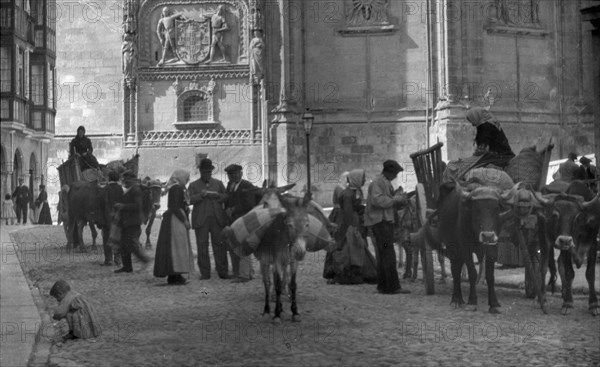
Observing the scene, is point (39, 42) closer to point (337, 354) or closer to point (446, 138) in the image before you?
point (446, 138)

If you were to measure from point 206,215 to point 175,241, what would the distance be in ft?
3.69

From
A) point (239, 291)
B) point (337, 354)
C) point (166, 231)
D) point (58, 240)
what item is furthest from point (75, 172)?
point (337, 354)

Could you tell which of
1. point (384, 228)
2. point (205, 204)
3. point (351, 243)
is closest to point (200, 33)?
point (205, 204)

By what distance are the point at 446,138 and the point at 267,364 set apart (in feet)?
83.4

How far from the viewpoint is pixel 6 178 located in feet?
140

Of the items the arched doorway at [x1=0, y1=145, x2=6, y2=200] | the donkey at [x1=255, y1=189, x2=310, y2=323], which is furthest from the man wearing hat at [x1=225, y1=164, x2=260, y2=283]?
the arched doorway at [x1=0, y1=145, x2=6, y2=200]

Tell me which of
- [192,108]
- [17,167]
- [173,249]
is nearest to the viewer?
[173,249]

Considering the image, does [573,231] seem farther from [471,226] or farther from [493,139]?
[493,139]

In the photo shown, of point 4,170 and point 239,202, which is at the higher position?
point 4,170

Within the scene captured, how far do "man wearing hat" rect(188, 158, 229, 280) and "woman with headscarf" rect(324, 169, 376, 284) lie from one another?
208 cm

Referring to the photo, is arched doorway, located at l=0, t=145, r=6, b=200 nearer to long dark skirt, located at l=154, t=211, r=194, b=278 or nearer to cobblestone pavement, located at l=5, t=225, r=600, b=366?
cobblestone pavement, located at l=5, t=225, r=600, b=366

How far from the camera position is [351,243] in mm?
15719

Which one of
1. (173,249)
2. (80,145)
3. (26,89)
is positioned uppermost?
(26,89)

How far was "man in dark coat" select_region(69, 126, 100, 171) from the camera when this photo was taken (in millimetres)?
22297
